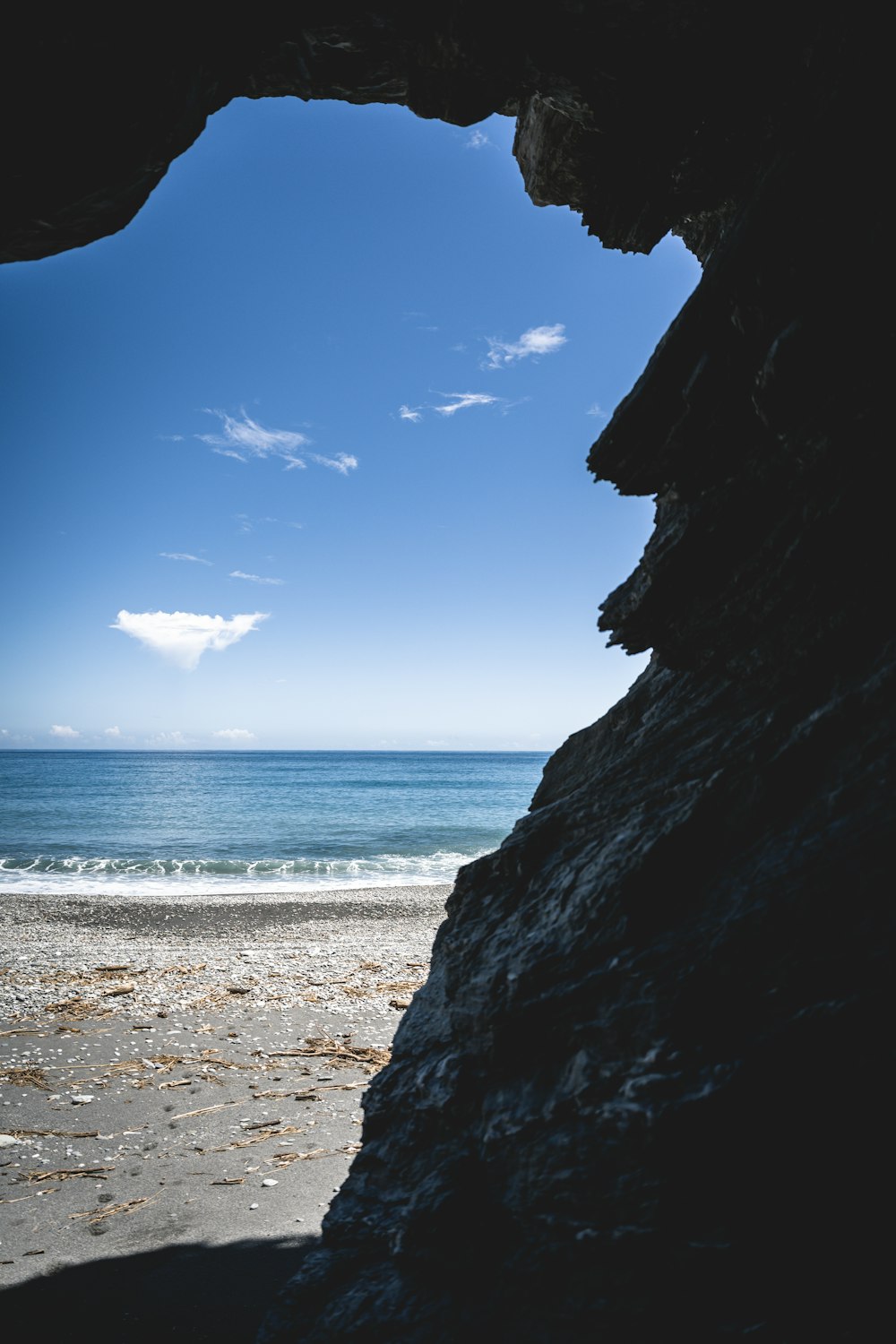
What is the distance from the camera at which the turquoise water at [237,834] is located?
30.3 metres

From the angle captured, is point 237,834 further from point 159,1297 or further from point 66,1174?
point 159,1297

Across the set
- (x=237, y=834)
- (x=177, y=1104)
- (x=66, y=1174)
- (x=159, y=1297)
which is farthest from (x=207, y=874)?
(x=159, y=1297)

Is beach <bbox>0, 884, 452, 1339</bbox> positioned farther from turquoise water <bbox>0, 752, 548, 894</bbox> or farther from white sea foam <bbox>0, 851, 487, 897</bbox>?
turquoise water <bbox>0, 752, 548, 894</bbox>

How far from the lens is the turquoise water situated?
3031 cm

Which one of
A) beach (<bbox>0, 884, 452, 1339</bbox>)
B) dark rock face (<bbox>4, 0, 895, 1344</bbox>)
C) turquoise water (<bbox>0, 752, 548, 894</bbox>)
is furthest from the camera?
turquoise water (<bbox>0, 752, 548, 894</bbox>)

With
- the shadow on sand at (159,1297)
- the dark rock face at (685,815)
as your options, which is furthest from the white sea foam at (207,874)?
the dark rock face at (685,815)

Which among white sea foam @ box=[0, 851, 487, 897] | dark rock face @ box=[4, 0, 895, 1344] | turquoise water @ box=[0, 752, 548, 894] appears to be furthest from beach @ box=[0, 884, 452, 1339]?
turquoise water @ box=[0, 752, 548, 894]

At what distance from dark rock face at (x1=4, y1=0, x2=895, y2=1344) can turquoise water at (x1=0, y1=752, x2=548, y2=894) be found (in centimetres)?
2580

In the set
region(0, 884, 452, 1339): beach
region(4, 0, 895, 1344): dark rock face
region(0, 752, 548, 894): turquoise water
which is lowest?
region(0, 752, 548, 894): turquoise water

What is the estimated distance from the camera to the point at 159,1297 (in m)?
4.75

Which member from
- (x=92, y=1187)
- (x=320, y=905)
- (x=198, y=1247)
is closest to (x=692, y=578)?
(x=198, y=1247)

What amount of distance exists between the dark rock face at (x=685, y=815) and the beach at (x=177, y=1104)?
7.70ft

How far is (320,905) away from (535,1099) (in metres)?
21.7

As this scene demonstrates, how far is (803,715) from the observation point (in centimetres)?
335
